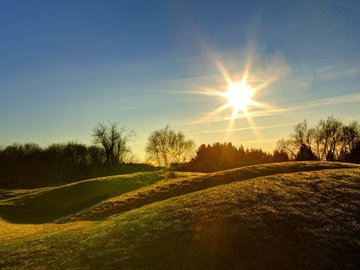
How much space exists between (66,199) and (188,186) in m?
22.6

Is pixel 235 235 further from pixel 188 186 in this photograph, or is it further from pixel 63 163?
pixel 63 163

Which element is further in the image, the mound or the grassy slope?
the grassy slope

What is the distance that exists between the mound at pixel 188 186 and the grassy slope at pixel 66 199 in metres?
6.43

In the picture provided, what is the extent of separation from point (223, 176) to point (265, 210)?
1729cm

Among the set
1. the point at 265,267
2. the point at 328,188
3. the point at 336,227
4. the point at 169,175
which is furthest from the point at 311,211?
the point at 169,175

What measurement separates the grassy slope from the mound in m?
6.43

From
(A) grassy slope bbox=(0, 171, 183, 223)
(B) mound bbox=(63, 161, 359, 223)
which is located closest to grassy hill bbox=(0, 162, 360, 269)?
(B) mound bbox=(63, 161, 359, 223)

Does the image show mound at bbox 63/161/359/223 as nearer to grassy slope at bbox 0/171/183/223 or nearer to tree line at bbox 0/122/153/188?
grassy slope at bbox 0/171/183/223

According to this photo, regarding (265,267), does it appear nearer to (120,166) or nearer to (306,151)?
(306,151)

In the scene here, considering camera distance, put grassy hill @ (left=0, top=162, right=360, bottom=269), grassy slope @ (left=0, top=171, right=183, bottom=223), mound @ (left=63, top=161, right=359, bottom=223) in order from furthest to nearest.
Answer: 1. grassy slope @ (left=0, top=171, right=183, bottom=223)
2. mound @ (left=63, top=161, right=359, bottom=223)
3. grassy hill @ (left=0, top=162, right=360, bottom=269)

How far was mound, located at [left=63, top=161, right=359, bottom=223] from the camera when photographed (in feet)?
120

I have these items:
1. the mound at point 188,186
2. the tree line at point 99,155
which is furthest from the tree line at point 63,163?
the mound at point 188,186

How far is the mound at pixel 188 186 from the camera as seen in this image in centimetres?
3666

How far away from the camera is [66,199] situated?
53.6m
